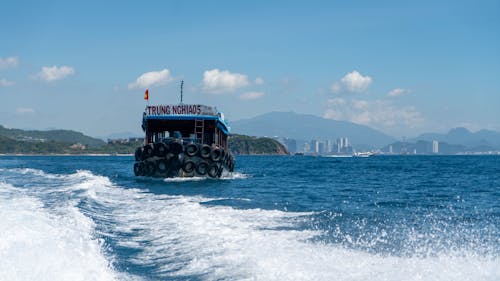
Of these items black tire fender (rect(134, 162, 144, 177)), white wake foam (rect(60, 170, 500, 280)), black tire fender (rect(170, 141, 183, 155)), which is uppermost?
black tire fender (rect(170, 141, 183, 155))

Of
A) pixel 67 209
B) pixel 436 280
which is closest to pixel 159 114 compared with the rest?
pixel 67 209

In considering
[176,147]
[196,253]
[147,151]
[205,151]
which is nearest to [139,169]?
[147,151]

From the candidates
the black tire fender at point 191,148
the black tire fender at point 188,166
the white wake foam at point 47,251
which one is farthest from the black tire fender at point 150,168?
the white wake foam at point 47,251

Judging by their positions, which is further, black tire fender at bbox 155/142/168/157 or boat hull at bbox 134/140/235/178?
black tire fender at bbox 155/142/168/157

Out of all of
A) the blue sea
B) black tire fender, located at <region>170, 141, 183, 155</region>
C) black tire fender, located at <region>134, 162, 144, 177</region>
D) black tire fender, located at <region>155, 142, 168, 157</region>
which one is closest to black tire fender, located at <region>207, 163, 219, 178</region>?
black tire fender, located at <region>170, 141, 183, 155</region>

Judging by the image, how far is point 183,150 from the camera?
39.5 meters

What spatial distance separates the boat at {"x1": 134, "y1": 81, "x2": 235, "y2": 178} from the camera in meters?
39.7

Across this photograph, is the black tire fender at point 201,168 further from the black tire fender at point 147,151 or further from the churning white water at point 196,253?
the churning white water at point 196,253

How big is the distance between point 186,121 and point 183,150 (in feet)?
16.8

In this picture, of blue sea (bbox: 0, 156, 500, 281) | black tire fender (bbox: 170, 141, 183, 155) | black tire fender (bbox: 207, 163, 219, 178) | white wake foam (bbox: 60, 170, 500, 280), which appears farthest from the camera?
black tire fender (bbox: 207, 163, 219, 178)

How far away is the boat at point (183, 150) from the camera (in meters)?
39.7

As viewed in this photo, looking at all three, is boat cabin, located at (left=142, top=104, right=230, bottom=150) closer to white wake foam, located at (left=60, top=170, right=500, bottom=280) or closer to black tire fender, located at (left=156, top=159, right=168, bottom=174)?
black tire fender, located at (left=156, top=159, right=168, bottom=174)

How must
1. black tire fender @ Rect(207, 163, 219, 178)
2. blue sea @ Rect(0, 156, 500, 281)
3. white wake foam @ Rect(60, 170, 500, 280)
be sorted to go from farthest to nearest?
black tire fender @ Rect(207, 163, 219, 178) < blue sea @ Rect(0, 156, 500, 281) < white wake foam @ Rect(60, 170, 500, 280)

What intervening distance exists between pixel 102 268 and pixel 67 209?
9720 millimetres
